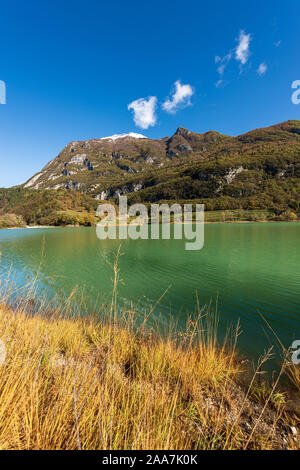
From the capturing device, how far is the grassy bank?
144cm

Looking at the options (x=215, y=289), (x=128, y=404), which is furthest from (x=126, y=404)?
(x=215, y=289)

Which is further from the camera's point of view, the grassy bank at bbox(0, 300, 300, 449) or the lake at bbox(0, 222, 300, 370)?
the lake at bbox(0, 222, 300, 370)

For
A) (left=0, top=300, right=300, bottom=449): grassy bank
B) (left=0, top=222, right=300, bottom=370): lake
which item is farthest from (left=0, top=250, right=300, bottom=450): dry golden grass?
(left=0, top=222, right=300, bottom=370): lake

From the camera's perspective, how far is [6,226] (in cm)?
9625

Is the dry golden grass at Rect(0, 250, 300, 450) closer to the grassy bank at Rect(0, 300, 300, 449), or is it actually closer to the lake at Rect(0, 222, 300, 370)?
the grassy bank at Rect(0, 300, 300, 449)

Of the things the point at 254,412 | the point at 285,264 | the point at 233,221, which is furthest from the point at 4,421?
the point at 233,221

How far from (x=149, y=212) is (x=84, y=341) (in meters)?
116

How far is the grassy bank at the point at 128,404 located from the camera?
1443 mm

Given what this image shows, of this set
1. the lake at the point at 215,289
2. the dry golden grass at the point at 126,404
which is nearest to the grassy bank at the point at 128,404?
the dry golden grass at the point at 126,404

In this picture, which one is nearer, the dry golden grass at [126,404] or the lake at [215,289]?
the dry golden grass at [126,404]

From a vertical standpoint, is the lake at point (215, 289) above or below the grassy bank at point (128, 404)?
below

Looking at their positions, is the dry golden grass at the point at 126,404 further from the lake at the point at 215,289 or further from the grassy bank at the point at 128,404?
the lake at the point at 215,289

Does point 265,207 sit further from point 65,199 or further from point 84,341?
point 65,199

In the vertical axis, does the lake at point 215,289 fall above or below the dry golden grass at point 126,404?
below
